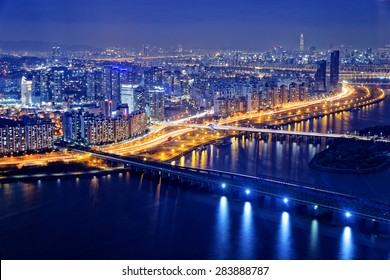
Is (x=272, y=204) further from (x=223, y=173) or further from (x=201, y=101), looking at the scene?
(x=201, y=101)

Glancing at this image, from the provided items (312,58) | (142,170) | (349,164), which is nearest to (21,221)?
(142,170)

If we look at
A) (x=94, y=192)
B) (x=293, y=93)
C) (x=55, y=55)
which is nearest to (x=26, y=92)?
(x=293, y=93)

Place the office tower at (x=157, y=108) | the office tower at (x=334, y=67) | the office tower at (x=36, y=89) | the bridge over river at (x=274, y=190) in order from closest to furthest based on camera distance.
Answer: the bridge over river at (x=274, y=190)
the office tower at (x=157, y=108)
the office tower at (x=36, y=89)
the office tower at (x=334, y=67)

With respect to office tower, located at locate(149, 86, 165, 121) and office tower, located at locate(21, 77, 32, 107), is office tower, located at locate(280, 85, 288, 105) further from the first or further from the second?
office tower, located at locate(21, 77, 32, 107)

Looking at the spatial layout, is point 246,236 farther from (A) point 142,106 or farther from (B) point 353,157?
(A) point 142,106

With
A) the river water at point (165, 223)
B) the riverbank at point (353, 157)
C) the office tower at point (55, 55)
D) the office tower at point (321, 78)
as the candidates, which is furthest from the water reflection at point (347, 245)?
the office tower at point (55, 55)

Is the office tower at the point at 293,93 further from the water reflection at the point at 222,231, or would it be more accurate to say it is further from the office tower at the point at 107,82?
the water reflection at the point at 222,231

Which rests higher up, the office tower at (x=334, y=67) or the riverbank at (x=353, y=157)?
the office tower at (x=334, y=67)
